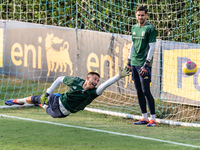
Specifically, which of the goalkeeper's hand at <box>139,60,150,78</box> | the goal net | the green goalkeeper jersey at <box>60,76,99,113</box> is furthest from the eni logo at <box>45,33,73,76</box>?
the green goalkeeper jersey at <box>60,76,99,113</box>

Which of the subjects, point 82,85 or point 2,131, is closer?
point 82,85

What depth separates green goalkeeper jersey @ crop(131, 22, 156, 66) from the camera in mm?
6344

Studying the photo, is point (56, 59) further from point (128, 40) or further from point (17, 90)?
point (128, 40)

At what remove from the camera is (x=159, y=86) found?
771cm

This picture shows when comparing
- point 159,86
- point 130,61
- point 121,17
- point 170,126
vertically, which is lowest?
point 170,126

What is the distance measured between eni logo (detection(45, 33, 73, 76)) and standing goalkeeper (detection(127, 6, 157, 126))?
11.6 feet

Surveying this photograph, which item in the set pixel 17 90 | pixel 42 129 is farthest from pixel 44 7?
pixel 42 129

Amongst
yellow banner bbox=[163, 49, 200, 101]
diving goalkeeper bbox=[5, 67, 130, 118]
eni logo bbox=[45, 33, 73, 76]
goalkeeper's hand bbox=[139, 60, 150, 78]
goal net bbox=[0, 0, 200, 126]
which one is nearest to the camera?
diving goalkeeper bbox=[5, 67, 130, 118]

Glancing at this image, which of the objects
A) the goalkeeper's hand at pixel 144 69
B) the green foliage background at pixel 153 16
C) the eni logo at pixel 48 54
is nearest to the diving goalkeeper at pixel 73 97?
the goalkeeper's hand at pixel 144 69

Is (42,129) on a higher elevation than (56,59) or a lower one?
lower

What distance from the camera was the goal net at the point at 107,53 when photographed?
289 inches

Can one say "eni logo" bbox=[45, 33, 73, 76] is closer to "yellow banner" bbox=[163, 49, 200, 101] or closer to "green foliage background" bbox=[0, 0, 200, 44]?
"green foliage background" bbox=[0, 0, 200, 44]

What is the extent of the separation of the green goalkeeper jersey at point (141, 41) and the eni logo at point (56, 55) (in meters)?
3.56

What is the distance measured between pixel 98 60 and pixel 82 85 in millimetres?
3724
